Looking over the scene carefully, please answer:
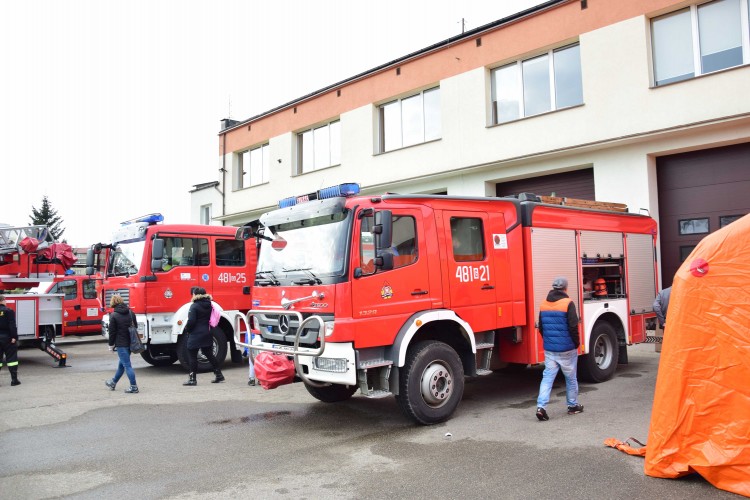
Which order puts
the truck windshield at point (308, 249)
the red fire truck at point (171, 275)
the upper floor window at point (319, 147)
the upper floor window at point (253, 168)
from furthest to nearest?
the upper floor window at point (253, 168), the upper floor window at point (319, 147), the red fire truck at point (171, 275), the truck windshield at point (308, 249)

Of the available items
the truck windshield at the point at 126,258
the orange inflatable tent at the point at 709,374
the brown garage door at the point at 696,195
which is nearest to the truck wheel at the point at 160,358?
the truck windshield at the point at 126,258

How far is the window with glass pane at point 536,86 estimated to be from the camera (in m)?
15.1

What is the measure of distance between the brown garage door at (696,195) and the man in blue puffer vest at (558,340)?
7481 millimetres

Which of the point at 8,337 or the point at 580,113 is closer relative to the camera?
the point at 8,337

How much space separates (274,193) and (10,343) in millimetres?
13711

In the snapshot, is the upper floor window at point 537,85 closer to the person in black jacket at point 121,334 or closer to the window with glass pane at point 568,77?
the window with glass pane at point 568,77

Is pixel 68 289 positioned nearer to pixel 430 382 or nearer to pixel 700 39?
pixel 430 382

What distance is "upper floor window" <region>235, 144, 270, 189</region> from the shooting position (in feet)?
80.5

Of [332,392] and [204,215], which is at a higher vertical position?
[204,215]

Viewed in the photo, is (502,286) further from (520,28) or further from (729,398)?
(520,28)

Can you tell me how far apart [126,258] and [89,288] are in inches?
253

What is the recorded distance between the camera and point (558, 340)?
6.98 metres

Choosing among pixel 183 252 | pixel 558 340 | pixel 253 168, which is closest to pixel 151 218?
pixel 183 252

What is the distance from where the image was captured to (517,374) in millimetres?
10266
